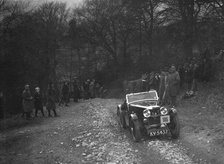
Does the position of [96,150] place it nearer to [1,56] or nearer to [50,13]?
[1,56]

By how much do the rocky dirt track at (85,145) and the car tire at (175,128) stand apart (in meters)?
0.26

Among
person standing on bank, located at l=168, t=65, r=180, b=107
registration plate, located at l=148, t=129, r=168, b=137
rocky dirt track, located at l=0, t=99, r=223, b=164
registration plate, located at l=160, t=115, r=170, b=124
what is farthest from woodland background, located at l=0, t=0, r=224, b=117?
registration plate, located at l=148, t=129, r=168, b=137

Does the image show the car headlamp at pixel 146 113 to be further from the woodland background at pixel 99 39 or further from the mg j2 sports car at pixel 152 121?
the woodland background at pixel 99 39

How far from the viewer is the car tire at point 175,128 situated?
1489 centimetres

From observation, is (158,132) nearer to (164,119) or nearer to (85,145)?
(164,119)

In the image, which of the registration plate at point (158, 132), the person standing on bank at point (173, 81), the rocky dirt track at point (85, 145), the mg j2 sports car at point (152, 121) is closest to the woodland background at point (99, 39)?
the person standing on bank at point (173, 81)

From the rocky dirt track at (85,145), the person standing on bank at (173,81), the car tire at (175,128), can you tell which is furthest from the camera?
the person standing on bank at (173,81)

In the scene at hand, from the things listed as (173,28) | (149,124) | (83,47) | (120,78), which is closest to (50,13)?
(83,47)

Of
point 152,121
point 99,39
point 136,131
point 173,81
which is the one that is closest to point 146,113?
point 152,121

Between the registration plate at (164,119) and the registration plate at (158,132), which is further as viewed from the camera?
the registration plate at (164,119)

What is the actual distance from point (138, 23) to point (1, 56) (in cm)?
1566

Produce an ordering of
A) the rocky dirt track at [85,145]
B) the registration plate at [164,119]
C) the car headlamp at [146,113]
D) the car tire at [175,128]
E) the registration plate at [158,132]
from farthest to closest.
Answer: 1. the car headlamp at [146,113]
2. the registration plate at [164,119]
3. the car tire at [175,128]
4. the registration plate at [158,132]
5. the rocky dirt track at [85,145]

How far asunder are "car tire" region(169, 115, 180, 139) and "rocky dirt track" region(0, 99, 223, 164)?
0.85 feet

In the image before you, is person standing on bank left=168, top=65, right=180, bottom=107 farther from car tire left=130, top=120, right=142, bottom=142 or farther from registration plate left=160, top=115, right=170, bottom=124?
car tire left=130, top=120, right=142, bottom=142
